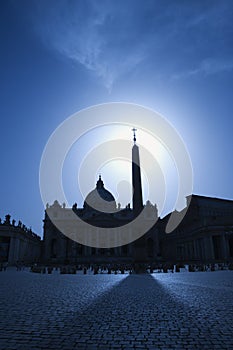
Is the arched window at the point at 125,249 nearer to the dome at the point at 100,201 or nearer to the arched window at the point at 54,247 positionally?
the dome at the point at 100,201

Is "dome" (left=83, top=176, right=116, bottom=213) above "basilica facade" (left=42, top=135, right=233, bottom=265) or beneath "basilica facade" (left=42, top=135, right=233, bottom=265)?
above

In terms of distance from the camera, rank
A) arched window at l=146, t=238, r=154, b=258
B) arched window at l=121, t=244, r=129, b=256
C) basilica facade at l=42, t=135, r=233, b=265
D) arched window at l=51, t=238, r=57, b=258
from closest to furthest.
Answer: basilica facade at l=42, t=135, r=233, b=265, arched window at l=121, t=244, r=129, b=256, arched window at l=51, t=238, r=57, b=258, arched window at l=146, t=238, r=154, b=258

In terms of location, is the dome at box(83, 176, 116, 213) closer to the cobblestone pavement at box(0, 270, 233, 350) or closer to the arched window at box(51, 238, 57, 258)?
the arched window at box(51, 238, 57, 258)

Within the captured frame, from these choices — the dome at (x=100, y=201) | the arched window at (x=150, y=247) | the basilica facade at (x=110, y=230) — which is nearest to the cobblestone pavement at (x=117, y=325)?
the basilica facade at (x=110, y=230)

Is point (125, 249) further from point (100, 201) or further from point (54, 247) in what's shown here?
point (54, 247)

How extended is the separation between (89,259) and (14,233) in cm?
2702

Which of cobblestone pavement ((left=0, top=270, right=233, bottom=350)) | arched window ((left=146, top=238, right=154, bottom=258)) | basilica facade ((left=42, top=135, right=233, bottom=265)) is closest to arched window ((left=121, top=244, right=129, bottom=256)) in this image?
basilica facade ((left=42, top=135, right=233, bottom=265))

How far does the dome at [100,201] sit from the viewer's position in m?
99.7

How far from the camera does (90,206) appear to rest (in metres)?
100

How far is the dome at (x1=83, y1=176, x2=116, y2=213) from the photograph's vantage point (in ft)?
327

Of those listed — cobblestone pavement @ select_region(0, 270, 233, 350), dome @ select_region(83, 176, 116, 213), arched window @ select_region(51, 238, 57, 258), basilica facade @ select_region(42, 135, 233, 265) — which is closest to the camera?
cobblestone pavement @ select_region(0, 270, 233, 350)

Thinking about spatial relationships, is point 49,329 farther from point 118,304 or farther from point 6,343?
point 118,304

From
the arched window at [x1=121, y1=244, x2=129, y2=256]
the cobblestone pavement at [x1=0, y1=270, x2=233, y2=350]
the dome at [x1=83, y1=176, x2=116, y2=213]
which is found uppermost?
the dome at [x1=83, y1=176, x2=116, y2=213]

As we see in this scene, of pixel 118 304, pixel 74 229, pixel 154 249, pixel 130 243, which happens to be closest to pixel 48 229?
pixel 74 229
